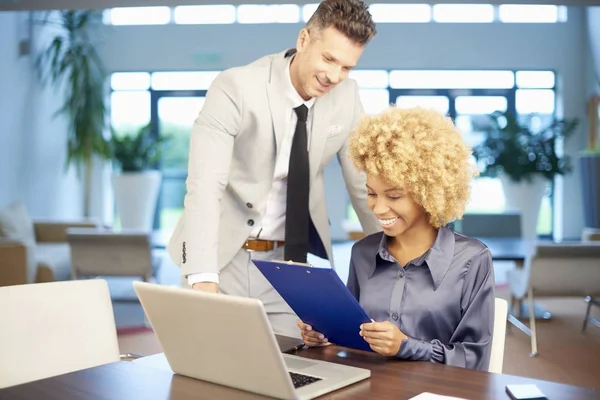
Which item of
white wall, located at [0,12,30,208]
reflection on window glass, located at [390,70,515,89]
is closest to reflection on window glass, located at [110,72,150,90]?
white wall, located at [0,12,30,208]

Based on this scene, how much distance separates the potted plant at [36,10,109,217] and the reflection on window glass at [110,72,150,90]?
1506 mm

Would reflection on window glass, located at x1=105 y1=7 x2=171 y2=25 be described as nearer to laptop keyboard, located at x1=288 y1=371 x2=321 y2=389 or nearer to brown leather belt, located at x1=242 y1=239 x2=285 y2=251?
brown leather belt, located at x1=242 y1=239 x2=285 y2=251

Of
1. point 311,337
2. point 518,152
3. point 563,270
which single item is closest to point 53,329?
point 311,337

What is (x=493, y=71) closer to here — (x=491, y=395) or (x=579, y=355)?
(x=579, y=355)

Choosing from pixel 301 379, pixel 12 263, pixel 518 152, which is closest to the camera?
pixel 301 379

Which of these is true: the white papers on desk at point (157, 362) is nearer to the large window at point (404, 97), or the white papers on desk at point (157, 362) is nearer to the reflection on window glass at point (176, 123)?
the large window at point (404, 97)

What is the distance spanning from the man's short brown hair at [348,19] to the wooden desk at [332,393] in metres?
0.94

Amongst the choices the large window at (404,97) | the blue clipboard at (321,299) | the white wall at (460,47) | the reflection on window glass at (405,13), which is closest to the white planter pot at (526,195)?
the large window at (404,97)

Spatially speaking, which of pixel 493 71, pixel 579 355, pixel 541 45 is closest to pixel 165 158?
pixel 493 71

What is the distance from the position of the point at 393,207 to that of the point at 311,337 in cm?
40

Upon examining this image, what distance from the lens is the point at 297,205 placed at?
2.36m

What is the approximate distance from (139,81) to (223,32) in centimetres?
155

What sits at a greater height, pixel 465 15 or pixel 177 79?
pixel 465 15

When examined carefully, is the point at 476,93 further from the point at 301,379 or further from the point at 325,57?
the point at 301,379
